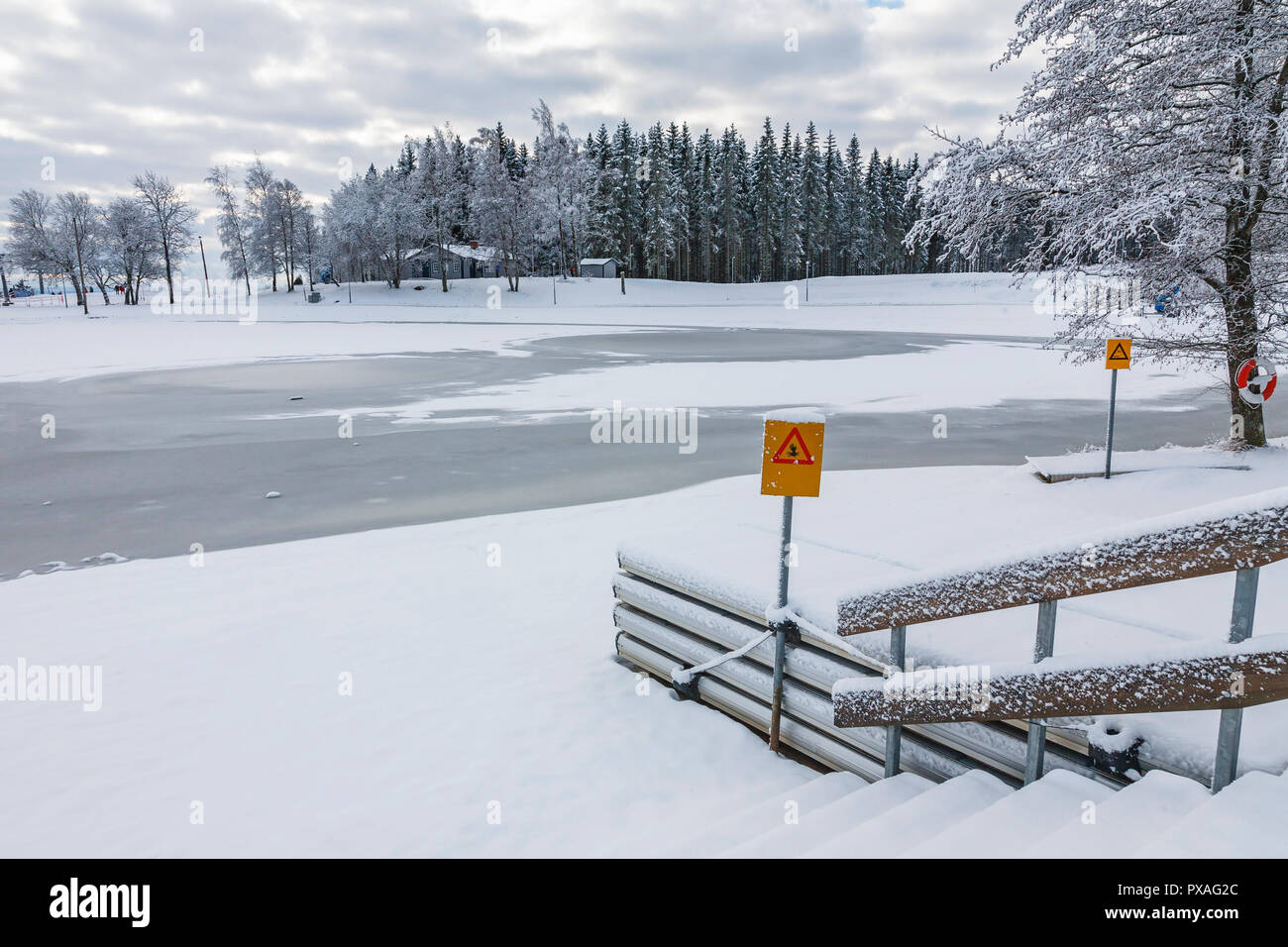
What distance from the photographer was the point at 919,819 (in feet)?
10.7

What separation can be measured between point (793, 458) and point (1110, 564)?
1.93 meters

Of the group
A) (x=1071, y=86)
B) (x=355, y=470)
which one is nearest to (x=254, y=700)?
(x=355, y=470)

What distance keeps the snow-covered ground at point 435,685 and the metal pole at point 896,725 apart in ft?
0.40

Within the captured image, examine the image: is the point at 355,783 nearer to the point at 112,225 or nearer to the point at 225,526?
the point at 225,526

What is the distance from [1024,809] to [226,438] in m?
15.0

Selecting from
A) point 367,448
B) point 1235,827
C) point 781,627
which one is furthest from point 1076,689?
point 367,448

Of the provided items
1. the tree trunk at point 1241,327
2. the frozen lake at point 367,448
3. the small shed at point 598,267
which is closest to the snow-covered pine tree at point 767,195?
the small shed at point 598,267

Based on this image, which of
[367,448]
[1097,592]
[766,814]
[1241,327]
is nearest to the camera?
[1097,592]

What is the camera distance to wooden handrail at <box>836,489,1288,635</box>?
239cm

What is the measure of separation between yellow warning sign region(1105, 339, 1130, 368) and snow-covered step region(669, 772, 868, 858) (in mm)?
8374

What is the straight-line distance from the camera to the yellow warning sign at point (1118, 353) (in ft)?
33.9

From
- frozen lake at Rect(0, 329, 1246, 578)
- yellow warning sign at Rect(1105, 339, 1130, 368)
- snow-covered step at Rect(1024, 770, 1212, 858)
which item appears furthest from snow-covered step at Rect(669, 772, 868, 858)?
yellow warning sign at Rect(1105, 339, 1130, 368)

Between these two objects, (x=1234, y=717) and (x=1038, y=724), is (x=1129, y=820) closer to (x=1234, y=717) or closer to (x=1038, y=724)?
(x=1234, y=717)

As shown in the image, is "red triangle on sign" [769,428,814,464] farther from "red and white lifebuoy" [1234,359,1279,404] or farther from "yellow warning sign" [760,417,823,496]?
"red and white lifebuoy" [1234,359,1279,404]
